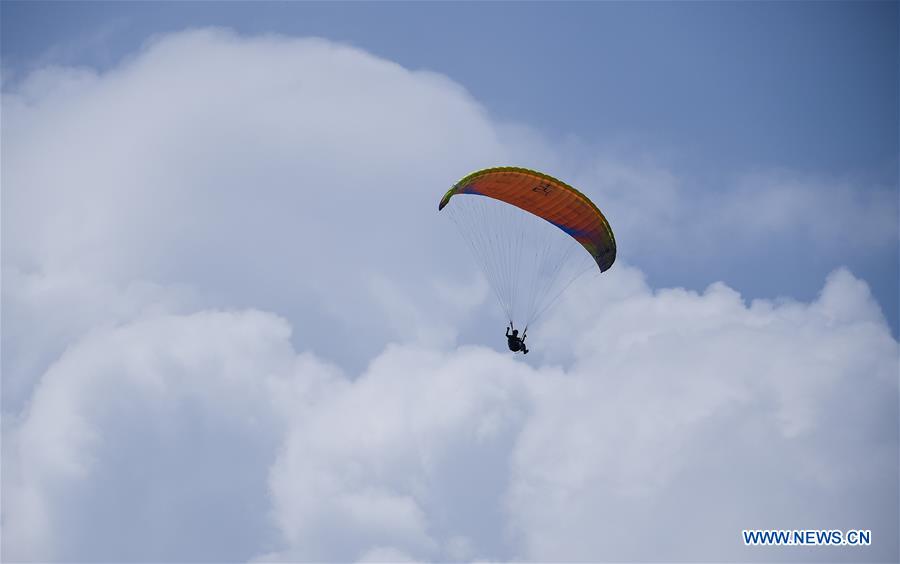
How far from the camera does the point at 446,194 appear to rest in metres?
42.9

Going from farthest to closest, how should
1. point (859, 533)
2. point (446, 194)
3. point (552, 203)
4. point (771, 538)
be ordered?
point (771, 538)
point (859, 533)
point (552, 203)
point (446, 194)

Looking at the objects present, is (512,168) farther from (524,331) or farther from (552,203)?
(524,331)

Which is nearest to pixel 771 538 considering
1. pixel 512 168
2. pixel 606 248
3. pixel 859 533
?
pixel 859 533

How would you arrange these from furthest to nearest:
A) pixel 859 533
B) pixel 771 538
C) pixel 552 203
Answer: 1. pixel 771 538
2. pixel 859 533
3. pixel 552 203

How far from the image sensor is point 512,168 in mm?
44469

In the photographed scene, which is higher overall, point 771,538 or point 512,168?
point 512,168

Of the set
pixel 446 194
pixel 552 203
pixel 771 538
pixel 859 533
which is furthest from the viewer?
pixel 771 538

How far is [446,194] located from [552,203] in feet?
22.9

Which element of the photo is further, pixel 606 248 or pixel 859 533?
pixel 859 533

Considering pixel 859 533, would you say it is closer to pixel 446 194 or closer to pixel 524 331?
pixel 524 331

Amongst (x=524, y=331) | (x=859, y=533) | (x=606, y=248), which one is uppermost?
(x=606, y=248)

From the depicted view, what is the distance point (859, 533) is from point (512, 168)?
36.4 m

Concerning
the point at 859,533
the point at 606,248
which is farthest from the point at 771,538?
the point at 606,248

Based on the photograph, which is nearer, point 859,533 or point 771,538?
point 859,533
